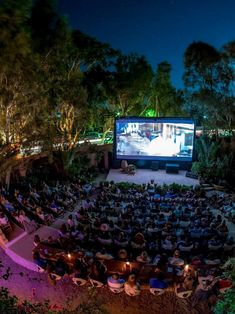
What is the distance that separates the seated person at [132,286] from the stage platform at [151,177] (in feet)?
37.9

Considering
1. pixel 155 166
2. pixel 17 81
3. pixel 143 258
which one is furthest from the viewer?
pixel 155 166

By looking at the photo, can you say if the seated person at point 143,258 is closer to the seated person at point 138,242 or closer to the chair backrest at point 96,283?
the seated person at point 138,242

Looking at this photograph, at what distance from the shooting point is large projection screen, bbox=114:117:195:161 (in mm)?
23922

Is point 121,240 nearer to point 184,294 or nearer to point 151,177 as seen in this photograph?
point 184,294

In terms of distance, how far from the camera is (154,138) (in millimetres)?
24281

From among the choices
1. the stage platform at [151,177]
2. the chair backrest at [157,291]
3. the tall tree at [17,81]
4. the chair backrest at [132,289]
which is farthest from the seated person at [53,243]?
the stage platform at [151,177]

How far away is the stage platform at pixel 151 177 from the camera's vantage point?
69.2 ft

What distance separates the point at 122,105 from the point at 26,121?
1259cm

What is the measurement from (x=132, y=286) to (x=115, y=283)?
43cm

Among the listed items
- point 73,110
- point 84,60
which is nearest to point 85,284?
point 73,110

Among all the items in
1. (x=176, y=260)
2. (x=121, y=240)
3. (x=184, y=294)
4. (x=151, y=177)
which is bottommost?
(x=184, y=294)

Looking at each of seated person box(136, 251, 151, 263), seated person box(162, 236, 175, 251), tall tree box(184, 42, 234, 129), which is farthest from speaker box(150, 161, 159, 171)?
seated person box(136, 251, 151, 263)

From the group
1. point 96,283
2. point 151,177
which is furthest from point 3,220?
point 151,177

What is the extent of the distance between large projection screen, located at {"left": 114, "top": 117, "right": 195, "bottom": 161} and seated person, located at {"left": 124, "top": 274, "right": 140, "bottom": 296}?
1544cm
